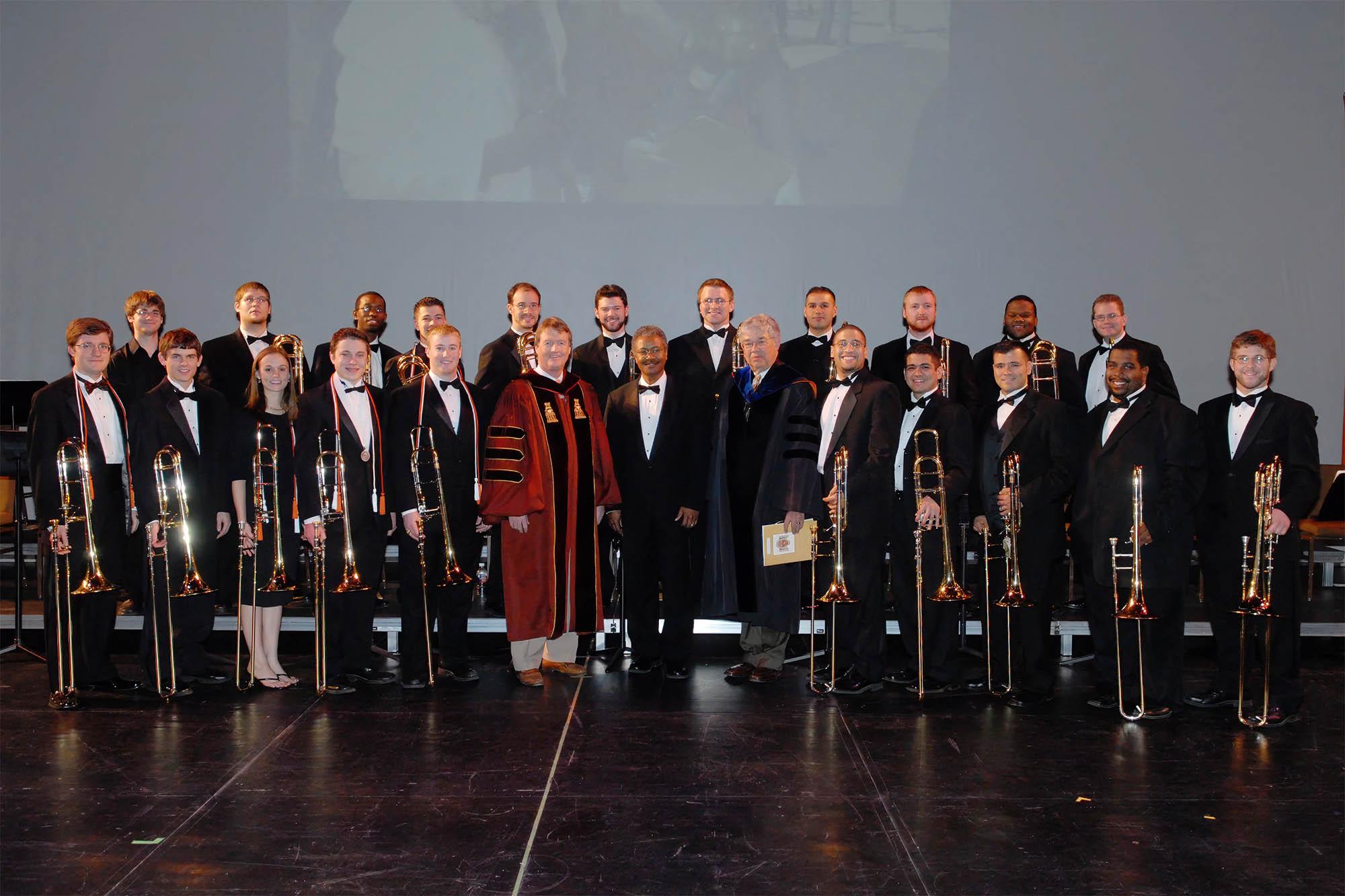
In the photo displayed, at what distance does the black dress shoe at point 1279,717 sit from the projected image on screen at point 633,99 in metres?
4.71

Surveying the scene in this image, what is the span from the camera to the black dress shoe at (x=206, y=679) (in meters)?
5.63

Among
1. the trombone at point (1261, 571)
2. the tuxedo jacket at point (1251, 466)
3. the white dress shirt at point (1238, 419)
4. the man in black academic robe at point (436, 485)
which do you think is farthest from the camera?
the man in black academic robe at point (436, 485)

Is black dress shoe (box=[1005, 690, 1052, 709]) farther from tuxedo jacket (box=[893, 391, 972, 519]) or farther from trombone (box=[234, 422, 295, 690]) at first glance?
trombone (box=[234, 422, 295, 690])

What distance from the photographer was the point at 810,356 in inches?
259

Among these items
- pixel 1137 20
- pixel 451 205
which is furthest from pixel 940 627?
pixel 1137 20

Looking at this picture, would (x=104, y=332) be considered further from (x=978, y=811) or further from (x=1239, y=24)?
(x=1239, y=24)

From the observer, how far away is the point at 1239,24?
8.51 metres

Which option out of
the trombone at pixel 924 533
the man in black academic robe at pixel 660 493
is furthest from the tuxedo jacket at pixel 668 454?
the trombone at pixel 924 533

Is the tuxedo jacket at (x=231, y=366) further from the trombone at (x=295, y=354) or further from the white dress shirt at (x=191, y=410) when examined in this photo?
the white dress shirt at (x=191, y=410)

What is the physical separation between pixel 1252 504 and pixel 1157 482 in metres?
0.44

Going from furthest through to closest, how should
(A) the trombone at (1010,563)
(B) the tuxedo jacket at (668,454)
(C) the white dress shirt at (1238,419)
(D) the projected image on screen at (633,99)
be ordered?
1. (D) the projected image on screen at (633,99)
2. (B) the tuxedo jacket at (668,454)
3. (A) the trombone at (1010,563)
4. (C) the white dress shirt at (1238,419)

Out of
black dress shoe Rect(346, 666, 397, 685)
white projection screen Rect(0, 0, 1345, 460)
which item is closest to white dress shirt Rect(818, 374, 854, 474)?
black dress shoe Rect(346, 666, 397, 685)

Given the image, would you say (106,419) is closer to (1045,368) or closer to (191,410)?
(191,410)

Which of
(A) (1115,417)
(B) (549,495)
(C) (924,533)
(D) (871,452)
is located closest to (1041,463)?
(A) (1115,417)
